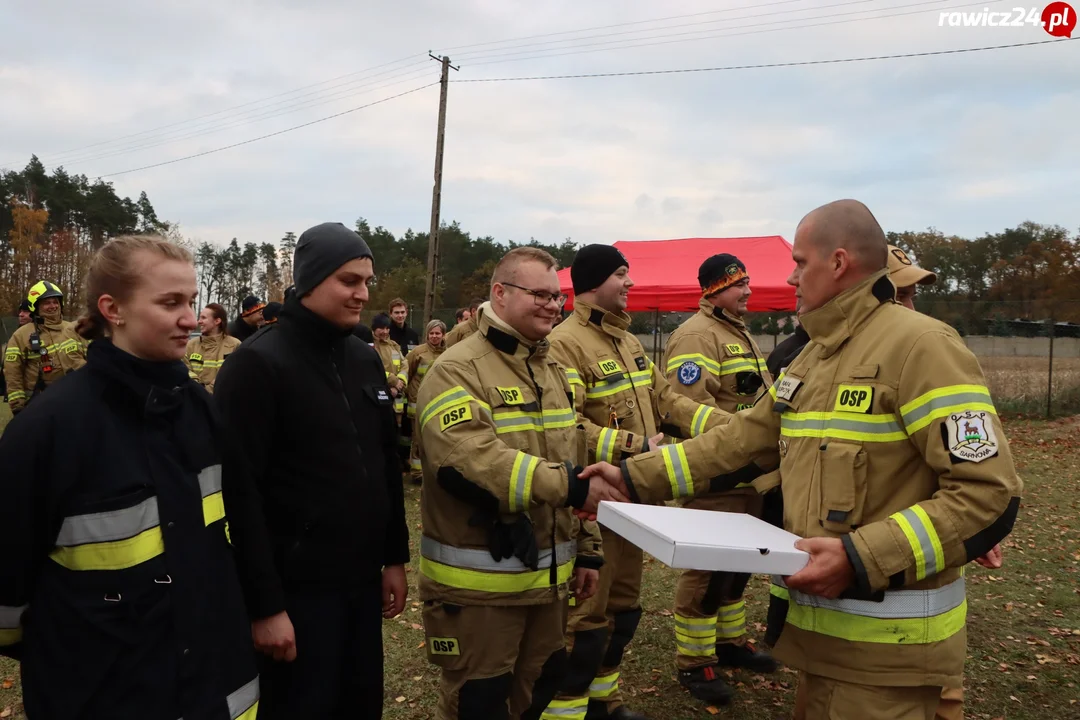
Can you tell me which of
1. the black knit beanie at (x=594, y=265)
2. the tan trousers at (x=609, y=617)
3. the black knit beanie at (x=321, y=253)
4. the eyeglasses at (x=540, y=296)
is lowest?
the tan trousers at (x=609, y=617)

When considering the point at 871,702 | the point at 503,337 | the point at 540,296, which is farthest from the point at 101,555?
the point at 871,702

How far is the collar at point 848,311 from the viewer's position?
2.40m

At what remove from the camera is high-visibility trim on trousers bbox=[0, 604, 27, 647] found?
187cm

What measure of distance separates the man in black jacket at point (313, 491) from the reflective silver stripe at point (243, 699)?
186 millimetres

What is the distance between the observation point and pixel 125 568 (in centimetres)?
190

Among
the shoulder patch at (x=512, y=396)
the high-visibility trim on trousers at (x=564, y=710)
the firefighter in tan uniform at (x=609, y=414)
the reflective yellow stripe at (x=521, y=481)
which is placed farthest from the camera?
the firefighter in tan uniform at (x=609, y=414)

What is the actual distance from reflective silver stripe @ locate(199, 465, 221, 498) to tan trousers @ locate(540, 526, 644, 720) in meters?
2.32

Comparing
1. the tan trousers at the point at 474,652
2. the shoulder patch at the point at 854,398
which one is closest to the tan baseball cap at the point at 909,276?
the shoulder patch at the point at 854,398

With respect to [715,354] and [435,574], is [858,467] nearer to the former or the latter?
[435,574]

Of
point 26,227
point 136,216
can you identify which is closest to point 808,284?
point 26,227

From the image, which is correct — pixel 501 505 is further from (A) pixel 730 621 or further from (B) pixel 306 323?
(A) pixel 730 621

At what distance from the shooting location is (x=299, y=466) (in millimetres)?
2637

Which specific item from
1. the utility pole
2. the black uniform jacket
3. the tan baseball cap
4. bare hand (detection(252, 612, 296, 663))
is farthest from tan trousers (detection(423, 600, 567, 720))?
the utility pole

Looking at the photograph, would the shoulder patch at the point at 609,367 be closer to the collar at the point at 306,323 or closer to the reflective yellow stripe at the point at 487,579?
the reflective yellow stripe at the point at 487,579
